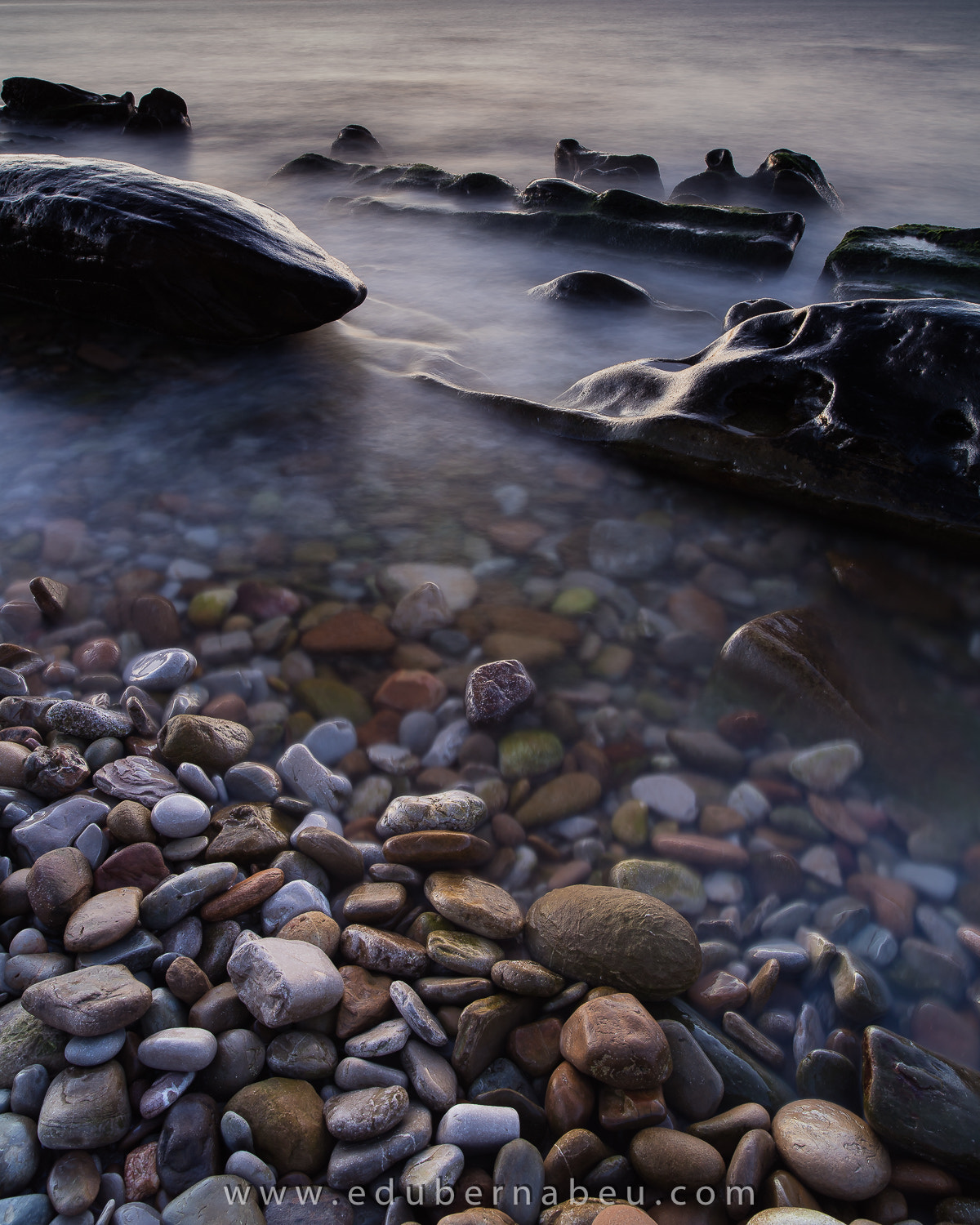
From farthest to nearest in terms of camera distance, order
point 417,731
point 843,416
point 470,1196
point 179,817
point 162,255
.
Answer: point 162,255
point 843,416
point 417,731
point 179,817
point 470,1196

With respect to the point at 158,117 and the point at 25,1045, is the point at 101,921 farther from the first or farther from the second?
the point at 158,117

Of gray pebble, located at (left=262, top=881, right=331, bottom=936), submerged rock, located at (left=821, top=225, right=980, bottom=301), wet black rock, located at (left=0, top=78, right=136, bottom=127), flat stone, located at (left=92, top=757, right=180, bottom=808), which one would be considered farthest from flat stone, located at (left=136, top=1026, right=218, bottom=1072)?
wet black rock, located at (left=0, top=78, right=136, bottom=127)

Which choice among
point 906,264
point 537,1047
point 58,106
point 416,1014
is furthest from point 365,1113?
point 58,106

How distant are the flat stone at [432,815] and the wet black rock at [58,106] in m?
10.1

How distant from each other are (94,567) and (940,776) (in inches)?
85.7

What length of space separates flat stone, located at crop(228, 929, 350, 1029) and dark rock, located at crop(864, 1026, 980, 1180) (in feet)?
2.55

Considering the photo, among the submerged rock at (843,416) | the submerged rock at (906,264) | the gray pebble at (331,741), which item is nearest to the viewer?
the gray pebble at (331,741)

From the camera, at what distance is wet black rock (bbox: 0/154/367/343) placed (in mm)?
3051

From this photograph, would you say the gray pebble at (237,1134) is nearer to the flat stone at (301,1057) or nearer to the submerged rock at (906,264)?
the flat stone at (301,1057)

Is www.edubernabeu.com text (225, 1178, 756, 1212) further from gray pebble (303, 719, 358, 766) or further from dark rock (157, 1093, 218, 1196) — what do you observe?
gray pebble (303, 719, 358, 766)

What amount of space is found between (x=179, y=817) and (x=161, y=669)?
1.70ft

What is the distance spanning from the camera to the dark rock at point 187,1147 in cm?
96

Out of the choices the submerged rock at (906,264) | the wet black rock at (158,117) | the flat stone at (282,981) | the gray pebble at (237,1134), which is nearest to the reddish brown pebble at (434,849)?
the flat stone at (282,981)

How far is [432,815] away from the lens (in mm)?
1450
